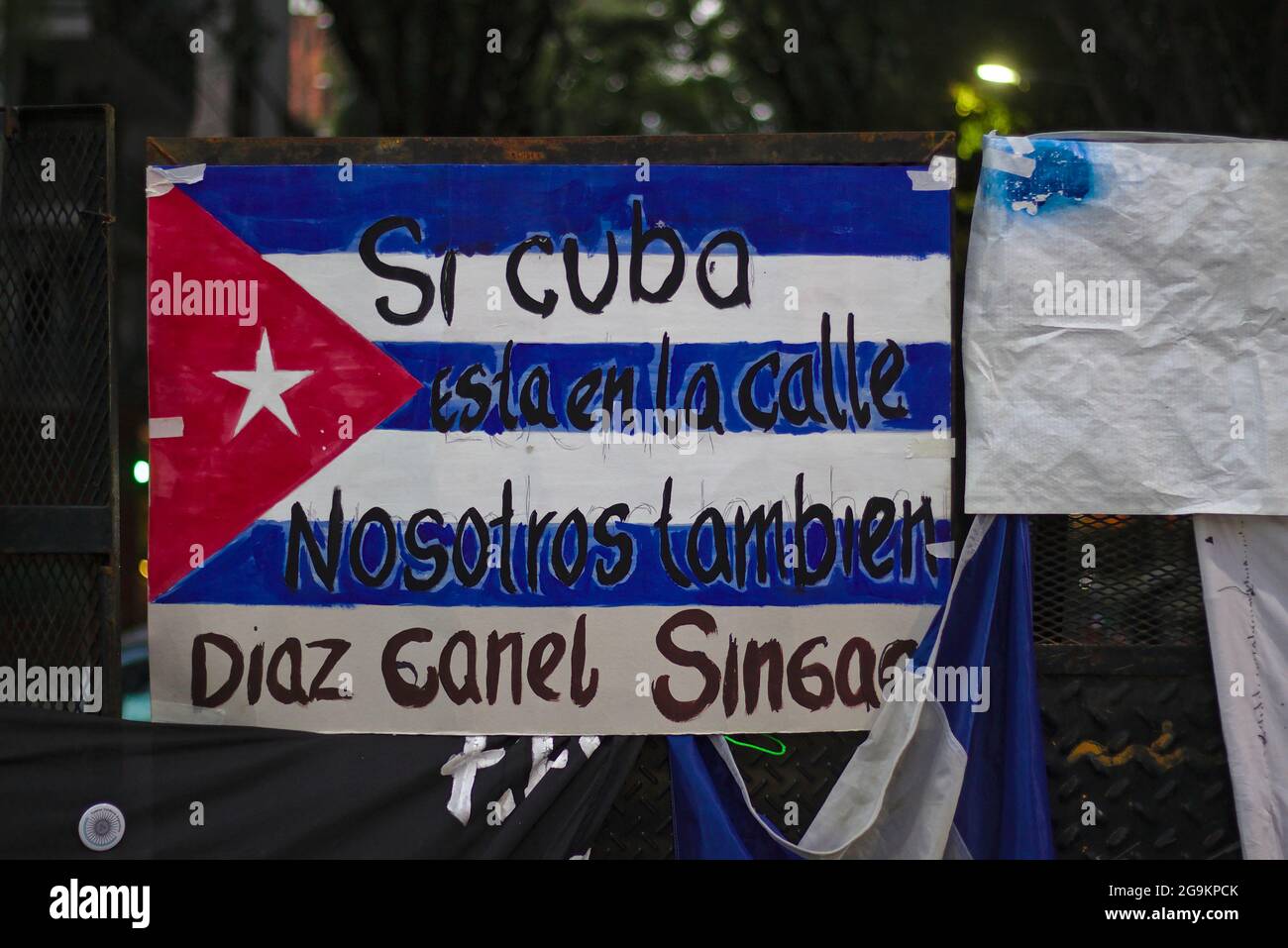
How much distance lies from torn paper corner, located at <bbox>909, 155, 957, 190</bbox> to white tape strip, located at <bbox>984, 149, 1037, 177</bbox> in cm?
13

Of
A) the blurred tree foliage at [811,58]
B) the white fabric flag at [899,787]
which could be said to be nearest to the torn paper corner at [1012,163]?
the white fabric flag at [899,787]

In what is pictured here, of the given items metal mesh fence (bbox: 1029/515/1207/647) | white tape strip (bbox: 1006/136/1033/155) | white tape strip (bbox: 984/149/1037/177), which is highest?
white tape strip (bbox: 1006/136/1033/155)

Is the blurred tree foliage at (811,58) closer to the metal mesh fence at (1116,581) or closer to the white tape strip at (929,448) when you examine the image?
the metal mesh fence at (1116,581)

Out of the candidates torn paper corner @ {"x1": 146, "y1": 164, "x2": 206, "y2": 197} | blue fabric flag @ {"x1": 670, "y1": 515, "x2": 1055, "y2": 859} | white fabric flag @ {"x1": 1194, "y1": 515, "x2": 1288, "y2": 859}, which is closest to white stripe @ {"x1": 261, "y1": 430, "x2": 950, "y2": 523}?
blue fabric flag @ {"x1": 670, "y1": 515, "x2": 1055, "y2": 859}

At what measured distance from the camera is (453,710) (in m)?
3.73

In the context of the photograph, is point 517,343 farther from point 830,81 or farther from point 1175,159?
point 830,81

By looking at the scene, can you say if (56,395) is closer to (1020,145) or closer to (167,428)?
(167,428)

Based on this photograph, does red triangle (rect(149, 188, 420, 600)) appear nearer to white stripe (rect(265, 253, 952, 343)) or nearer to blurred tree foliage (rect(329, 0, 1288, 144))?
white stripe (rect(265, 253, 952, 343))

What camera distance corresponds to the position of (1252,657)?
368cm

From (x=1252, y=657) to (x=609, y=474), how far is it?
2020 mm

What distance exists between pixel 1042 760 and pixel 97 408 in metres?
3.07

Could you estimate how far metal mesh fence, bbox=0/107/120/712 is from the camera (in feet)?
12.3
